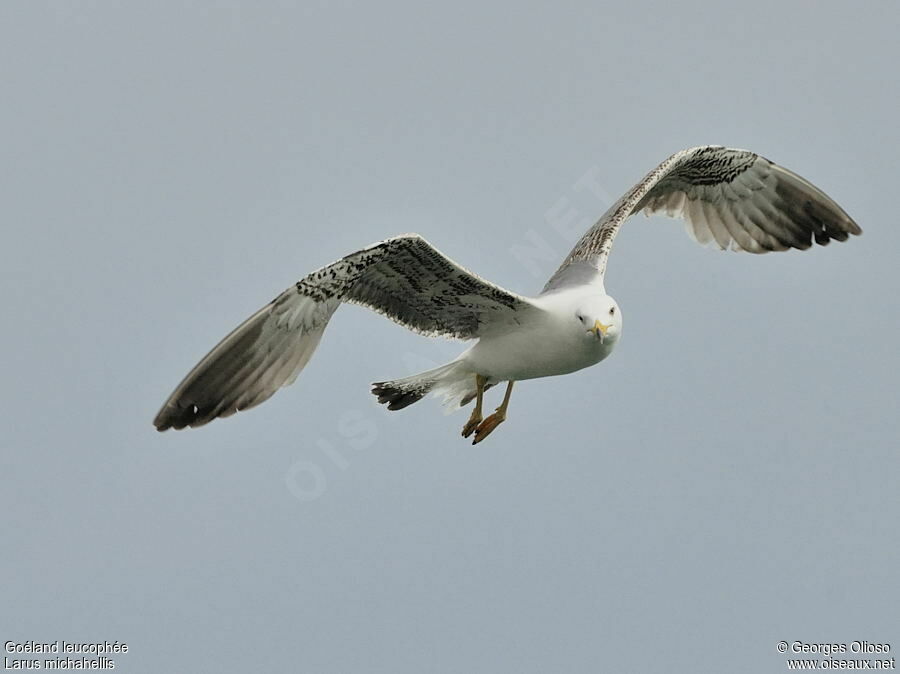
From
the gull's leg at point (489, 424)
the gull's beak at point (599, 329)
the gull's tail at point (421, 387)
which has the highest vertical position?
the gull's tail at point (421, 387)

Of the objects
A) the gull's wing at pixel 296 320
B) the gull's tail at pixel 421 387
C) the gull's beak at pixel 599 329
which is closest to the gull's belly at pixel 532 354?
the gull's beak at pixel 599 329

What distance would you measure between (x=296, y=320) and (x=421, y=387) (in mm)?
2204

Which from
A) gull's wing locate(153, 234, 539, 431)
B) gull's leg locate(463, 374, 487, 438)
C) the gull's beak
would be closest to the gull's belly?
the gull's beak

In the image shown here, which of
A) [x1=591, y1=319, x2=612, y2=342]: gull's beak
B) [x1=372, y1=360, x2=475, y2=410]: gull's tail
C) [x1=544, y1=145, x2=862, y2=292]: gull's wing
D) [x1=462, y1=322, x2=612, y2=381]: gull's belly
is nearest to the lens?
[x1=591, y1=319, x2=612, y2=342]: gull's beak

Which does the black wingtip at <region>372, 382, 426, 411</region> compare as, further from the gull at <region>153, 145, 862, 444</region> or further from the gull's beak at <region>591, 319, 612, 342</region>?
the gull's beak at <region>591, 319, 612, 342</region>

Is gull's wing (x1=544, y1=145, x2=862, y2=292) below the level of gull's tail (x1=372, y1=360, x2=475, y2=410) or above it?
above

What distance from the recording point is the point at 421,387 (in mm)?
13898

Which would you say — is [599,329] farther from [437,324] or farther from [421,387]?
[421,387]

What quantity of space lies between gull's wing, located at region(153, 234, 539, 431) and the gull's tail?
1.47 metres

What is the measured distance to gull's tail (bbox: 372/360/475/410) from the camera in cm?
1374

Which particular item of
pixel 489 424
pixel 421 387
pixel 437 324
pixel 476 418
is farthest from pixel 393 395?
pixel 437 324

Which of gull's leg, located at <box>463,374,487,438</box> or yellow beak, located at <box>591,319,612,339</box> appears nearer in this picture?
yellow beak, located at <box>591,319,612,339</box>

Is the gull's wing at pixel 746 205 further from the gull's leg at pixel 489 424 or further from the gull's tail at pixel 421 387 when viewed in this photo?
the gull's leg at pixel 489 424

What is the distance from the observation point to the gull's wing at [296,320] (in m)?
11.8
